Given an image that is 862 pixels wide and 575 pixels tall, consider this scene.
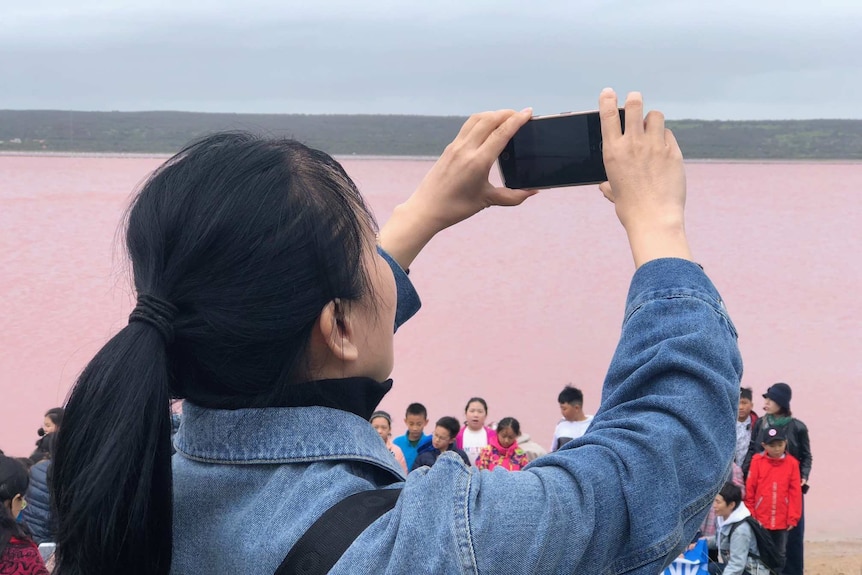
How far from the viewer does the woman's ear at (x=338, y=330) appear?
→ 29.0 inches

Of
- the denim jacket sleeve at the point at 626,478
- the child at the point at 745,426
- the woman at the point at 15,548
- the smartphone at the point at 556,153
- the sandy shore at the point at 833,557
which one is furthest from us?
the sandy shore at the point at 833,557

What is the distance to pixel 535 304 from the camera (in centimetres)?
1633

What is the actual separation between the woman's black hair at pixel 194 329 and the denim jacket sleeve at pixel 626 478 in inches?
6.5

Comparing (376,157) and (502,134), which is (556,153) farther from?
(376,157)

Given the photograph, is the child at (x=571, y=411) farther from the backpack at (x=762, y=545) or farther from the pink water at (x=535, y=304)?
the pink water at (x=535, y=304)

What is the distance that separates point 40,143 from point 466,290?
31511mm

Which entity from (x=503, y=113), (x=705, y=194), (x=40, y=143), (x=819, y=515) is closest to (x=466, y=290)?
(x=819, y=515)

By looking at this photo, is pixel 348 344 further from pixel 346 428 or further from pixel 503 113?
pixel 503 113

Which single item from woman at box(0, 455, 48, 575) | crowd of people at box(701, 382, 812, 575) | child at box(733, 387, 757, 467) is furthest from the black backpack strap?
child at box(733, 387, 757, 467)

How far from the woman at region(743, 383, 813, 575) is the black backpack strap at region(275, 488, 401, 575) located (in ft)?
15.8

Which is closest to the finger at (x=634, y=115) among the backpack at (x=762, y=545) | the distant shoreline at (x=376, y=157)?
the backpack at (x=762, y=545)

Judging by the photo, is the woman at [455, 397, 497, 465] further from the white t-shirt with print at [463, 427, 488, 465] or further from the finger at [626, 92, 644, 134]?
the finger at [626, 92, 644, 134]

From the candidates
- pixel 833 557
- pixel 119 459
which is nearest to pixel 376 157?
pixel 833 557

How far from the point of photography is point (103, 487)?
67 cm
